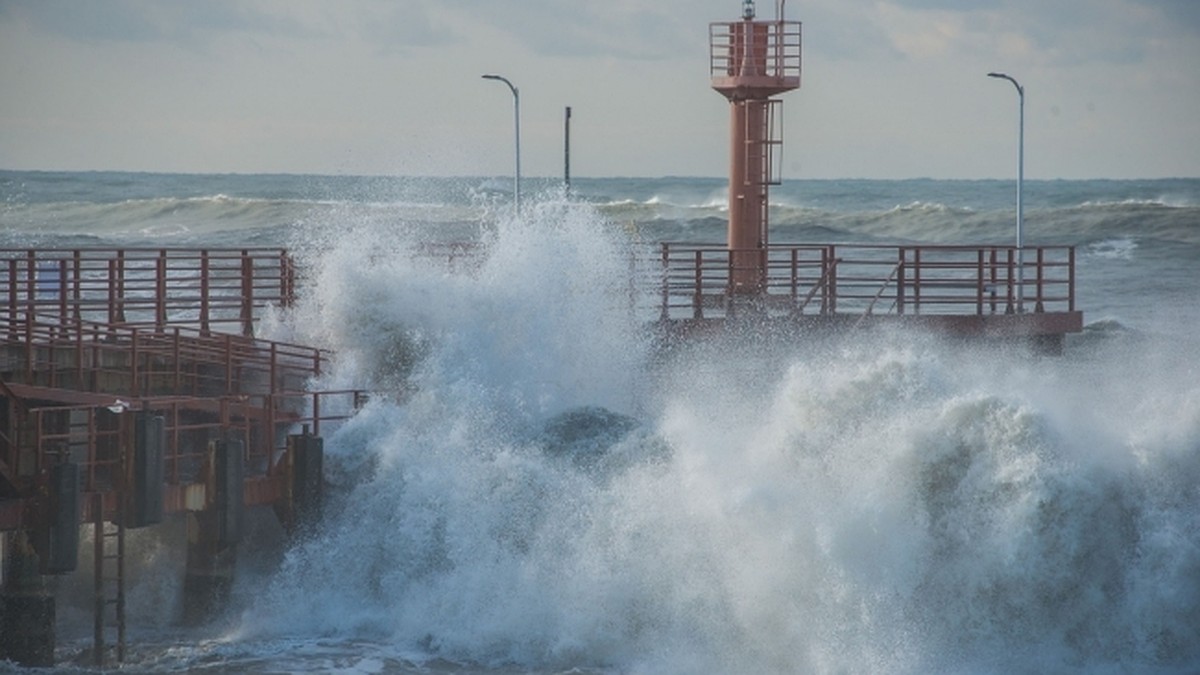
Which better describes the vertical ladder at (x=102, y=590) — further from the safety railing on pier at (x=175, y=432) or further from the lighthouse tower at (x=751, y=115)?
the lighthouse tower at (x=751, y=115)

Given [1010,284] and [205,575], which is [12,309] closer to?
[205,575]

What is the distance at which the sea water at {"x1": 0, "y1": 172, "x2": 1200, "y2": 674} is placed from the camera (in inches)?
642

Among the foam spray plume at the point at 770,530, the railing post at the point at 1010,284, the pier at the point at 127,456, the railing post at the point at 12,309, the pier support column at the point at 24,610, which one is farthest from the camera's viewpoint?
the railing post at the point at 1010,284

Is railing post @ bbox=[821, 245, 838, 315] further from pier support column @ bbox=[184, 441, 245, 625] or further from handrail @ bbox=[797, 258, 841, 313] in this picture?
pier support column @ bbox=[184, 441, 245, 625]

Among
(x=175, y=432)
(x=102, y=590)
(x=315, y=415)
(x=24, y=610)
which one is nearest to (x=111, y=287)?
(x=315, y=415)

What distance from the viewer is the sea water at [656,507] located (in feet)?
53.5

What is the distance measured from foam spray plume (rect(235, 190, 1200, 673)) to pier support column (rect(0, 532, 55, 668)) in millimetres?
2081

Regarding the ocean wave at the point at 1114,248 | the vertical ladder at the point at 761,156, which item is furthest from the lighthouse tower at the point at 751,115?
the ocean wave at the point at 1114,248

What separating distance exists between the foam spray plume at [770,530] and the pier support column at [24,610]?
208 cm

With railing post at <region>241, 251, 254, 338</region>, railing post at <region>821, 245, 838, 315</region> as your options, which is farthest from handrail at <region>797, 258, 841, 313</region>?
railing post at <region>241, 251, 254, 338</region>

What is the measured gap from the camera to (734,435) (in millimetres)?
19062

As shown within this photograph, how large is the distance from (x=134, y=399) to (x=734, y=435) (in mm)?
5698

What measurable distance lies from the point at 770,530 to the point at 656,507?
1.44m

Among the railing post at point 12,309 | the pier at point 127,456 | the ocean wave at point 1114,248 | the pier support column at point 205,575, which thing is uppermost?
the railing post at point 12,309
